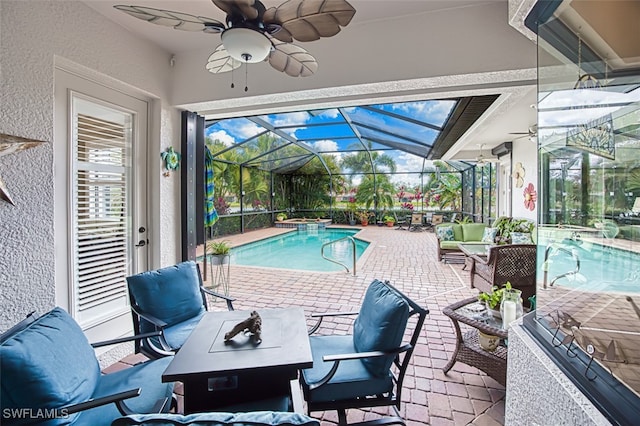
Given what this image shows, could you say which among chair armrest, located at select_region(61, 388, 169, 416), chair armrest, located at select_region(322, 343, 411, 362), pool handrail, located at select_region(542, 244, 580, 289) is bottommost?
chair armrest, located at select_region(61, 388, 169, 416)

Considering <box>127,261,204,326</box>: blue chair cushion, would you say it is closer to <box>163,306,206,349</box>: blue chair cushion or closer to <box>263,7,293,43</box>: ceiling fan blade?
<box>163,306,206,349</box>: blue chair cushion

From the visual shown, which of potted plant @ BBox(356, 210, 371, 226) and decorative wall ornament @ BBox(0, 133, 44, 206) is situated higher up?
decorative wall ornament @ BBox(0, 133, 44, 206)

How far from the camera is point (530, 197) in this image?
6.40m

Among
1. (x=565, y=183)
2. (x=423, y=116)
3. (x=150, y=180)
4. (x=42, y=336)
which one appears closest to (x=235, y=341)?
(x=42, y=336)

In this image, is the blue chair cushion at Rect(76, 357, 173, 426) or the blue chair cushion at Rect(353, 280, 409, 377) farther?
the blue chair cushion at Rect(353, 280, 409, 377)

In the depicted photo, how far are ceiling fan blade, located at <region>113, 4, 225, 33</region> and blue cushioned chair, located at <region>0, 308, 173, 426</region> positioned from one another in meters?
1.67

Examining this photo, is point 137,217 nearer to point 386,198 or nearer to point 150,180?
point 150,180

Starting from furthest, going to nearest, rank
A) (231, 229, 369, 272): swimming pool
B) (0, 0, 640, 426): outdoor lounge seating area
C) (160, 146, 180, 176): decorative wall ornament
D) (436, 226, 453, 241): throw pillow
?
(231, 229, 369, 272): swimming pool < (436, 226, 453, 241): throw pillow < (160, 146, 180, 176): decorative wall ornament < (0, 0, 640, 426): outdoor lounge seating area

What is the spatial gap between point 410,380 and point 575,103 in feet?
7.20

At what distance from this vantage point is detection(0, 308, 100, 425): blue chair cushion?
4.04ft

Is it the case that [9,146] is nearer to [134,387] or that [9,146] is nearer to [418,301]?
[134,387]

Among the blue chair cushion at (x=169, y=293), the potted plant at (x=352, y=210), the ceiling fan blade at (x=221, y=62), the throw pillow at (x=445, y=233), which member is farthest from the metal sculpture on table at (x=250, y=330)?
the potted plant at (x=352, y=210)

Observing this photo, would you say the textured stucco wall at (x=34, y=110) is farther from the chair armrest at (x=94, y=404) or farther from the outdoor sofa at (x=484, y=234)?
the outdoor sofa at (x=484, y=234)

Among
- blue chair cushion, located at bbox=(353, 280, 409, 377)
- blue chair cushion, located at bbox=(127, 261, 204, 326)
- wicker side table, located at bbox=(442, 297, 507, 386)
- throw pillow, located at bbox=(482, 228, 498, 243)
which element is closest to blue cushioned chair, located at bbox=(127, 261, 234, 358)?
blue chair cushion, located at bbox=(127, 261, 204, 326)
